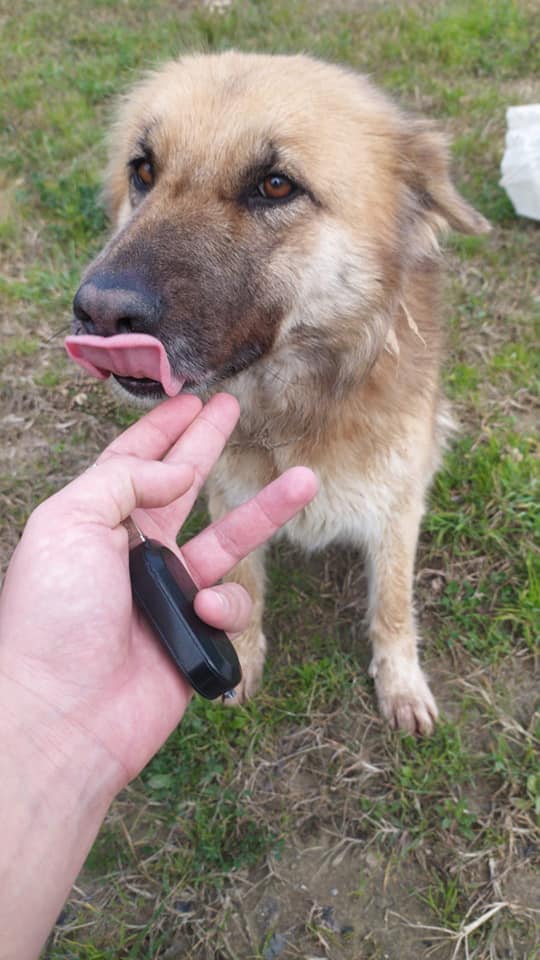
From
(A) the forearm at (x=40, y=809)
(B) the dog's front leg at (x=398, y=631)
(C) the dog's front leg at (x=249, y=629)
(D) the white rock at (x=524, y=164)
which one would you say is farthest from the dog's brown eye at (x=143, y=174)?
(D) the white rock at (x=524, y=164)

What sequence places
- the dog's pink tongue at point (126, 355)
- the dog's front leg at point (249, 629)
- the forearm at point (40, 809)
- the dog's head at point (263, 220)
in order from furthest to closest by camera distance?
the dog's front leg at point (249, 629) → the dog's head at point (263, 220) → the dog's pink tongue at point (126, 355) → the forearm at point (40, 809)

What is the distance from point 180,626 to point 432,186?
1359 mm

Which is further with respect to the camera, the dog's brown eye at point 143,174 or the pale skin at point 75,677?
the dog's brown eye at point 143,174

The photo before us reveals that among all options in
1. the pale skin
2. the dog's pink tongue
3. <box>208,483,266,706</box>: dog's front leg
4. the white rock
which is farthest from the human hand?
the white rock

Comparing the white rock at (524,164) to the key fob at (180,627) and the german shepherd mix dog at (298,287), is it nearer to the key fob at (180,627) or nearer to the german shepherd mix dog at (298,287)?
the german shepherd mix dog at (298,287)

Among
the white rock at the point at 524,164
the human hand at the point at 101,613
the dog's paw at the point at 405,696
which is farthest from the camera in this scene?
the white rock at the point at 524,164

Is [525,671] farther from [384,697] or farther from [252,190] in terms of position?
[252,190]

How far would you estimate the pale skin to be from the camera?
1.24m

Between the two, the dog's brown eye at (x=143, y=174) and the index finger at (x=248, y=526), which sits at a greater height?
the dog's brown eye at (x=143, y=174)

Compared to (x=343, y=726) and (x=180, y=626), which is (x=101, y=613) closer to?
(x=180, y=626)

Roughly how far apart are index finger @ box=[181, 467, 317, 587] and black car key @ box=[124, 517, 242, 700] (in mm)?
317

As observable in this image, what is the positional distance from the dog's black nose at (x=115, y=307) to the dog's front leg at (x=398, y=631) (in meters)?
1.07

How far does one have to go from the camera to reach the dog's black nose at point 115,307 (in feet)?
4.87

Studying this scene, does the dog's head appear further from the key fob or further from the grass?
the grass
